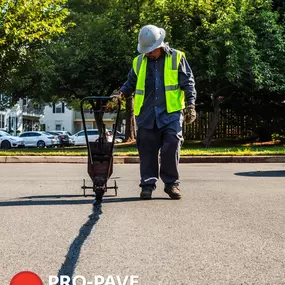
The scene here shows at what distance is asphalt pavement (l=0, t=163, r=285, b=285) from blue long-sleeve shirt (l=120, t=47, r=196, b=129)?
33.5 inches

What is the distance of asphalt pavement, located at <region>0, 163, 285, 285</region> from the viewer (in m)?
3.01

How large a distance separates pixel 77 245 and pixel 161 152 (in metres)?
2.29

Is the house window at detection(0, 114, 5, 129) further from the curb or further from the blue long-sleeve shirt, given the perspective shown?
the blue long-sleeve shirt

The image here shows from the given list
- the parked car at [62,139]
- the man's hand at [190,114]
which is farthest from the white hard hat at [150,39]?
the parked car at [62,139]

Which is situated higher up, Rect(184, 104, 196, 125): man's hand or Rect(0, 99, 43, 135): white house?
Rect(0, 99, 43, 135): white house

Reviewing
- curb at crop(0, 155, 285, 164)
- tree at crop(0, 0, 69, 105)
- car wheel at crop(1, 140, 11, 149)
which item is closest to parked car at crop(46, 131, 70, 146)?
car wheel at crop(1, 140, 11, 149)

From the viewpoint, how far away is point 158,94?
18.5 feet

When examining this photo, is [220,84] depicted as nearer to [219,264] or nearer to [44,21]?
[44,21]

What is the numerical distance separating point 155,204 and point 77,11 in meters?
30.3

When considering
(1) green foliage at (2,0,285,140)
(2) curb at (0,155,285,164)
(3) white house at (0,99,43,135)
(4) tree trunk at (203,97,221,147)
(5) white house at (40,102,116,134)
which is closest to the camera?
(2) curb at (0,155,285,164)

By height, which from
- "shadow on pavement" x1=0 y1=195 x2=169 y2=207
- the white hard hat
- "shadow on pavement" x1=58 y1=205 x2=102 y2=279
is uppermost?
the white hard hat

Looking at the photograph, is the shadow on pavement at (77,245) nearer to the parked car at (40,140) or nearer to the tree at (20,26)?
the tree at (20,26)

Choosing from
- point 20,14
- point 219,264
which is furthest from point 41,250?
point 20,14

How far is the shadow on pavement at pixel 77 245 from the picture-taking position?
303 cm
